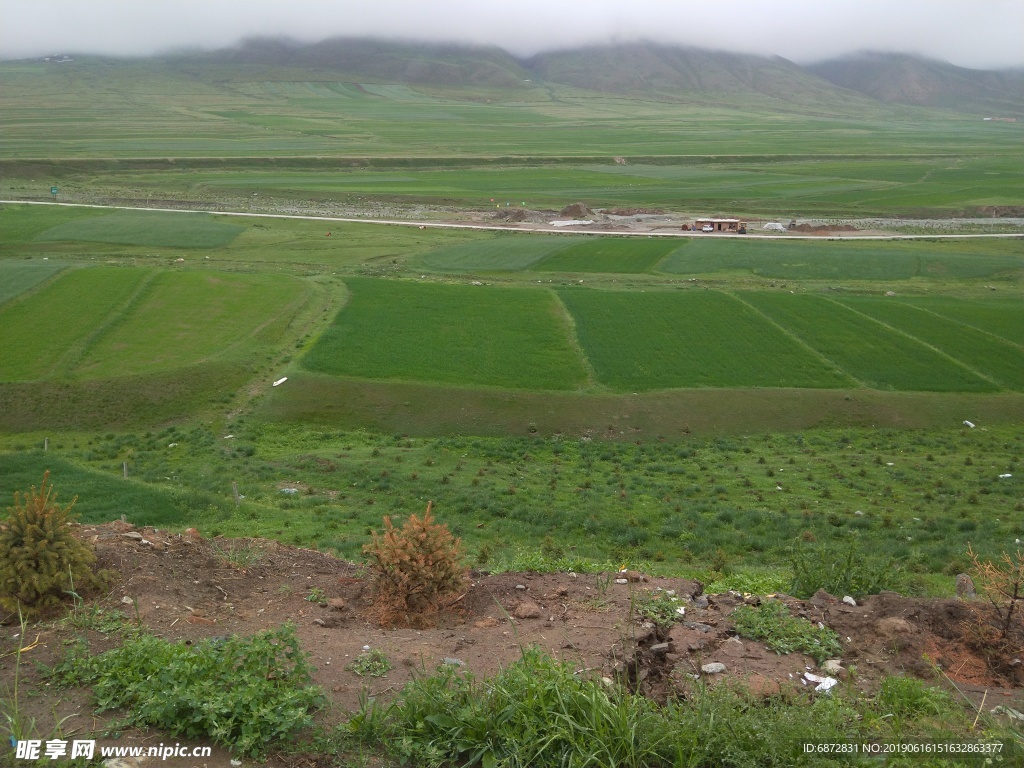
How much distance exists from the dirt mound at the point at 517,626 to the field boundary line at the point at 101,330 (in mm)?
26998

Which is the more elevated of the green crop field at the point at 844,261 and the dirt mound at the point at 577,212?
the dirt mound at the point at 577,212

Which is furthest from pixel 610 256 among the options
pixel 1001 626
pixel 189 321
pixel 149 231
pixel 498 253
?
pixel 1001 626

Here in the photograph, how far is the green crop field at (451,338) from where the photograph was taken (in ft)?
119

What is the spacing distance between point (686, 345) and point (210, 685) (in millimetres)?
35637

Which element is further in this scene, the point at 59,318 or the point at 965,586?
the point at 59,318

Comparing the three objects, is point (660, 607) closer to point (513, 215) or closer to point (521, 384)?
point (521, 384)

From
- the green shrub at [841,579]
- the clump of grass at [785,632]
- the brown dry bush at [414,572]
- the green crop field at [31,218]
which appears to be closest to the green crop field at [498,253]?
the green crop field at [31,218]

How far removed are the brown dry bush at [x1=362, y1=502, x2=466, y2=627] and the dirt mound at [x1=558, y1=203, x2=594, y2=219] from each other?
80.4m

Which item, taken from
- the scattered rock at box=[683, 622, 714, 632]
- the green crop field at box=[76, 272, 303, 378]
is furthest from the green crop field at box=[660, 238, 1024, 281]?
the scattered rock at box=[683, 622, 714, 632]

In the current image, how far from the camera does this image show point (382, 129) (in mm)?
199125

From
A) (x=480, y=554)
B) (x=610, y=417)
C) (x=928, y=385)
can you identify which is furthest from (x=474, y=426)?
(x=928, y=385)

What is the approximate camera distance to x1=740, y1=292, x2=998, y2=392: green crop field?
37000 millimetres

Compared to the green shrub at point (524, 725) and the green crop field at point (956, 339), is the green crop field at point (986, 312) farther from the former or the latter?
the green shrub at point (524, 725)

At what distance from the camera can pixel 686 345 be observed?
41.5 m
